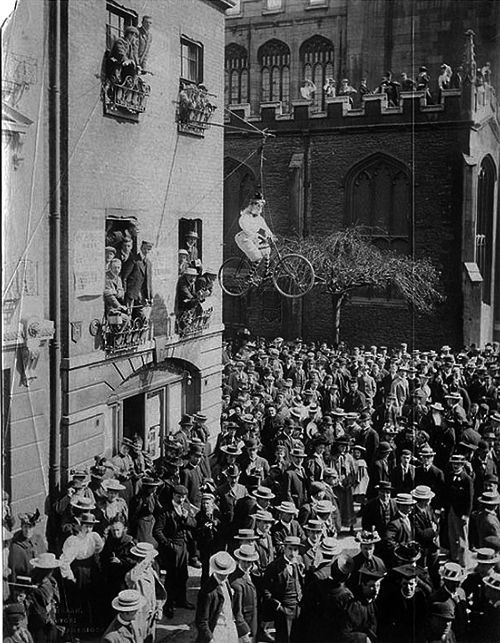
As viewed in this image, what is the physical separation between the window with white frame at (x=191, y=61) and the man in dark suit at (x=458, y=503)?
1777mm

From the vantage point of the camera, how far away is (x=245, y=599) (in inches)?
115

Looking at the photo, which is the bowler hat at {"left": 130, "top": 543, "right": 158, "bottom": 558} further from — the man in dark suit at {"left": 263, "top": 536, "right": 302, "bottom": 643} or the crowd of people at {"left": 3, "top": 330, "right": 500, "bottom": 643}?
the man in dark suit at {"left": 263, "top": 536, "right": 302, "bottom": 643}

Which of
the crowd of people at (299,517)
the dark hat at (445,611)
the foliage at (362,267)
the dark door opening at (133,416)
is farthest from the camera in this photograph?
the dark door opening at (133,416)

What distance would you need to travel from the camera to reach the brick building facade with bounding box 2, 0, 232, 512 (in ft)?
9.43

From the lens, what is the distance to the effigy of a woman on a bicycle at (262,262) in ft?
10.2

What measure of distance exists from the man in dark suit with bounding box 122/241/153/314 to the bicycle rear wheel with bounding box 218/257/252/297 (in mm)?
294

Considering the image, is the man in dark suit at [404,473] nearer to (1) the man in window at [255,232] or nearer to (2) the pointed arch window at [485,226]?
(2) the pointed arch window at [485,226]

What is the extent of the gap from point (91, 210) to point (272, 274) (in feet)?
2.42

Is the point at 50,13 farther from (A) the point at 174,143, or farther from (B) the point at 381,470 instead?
(B) the point at 381,470

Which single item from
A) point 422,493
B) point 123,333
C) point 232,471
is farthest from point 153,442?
point 422,493

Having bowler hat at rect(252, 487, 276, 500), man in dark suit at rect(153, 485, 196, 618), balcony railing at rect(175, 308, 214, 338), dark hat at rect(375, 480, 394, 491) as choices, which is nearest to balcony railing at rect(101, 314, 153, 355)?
balcony railing at rect(175, 308, 214, 338)

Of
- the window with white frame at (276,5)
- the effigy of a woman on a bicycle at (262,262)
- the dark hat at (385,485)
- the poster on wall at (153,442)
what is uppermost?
the window with white frame at (276,5)

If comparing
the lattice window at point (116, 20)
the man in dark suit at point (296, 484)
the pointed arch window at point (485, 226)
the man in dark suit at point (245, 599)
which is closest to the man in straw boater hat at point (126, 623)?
the man in dark suit at point (245, 599)

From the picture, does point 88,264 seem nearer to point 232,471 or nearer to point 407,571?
point 232,471
